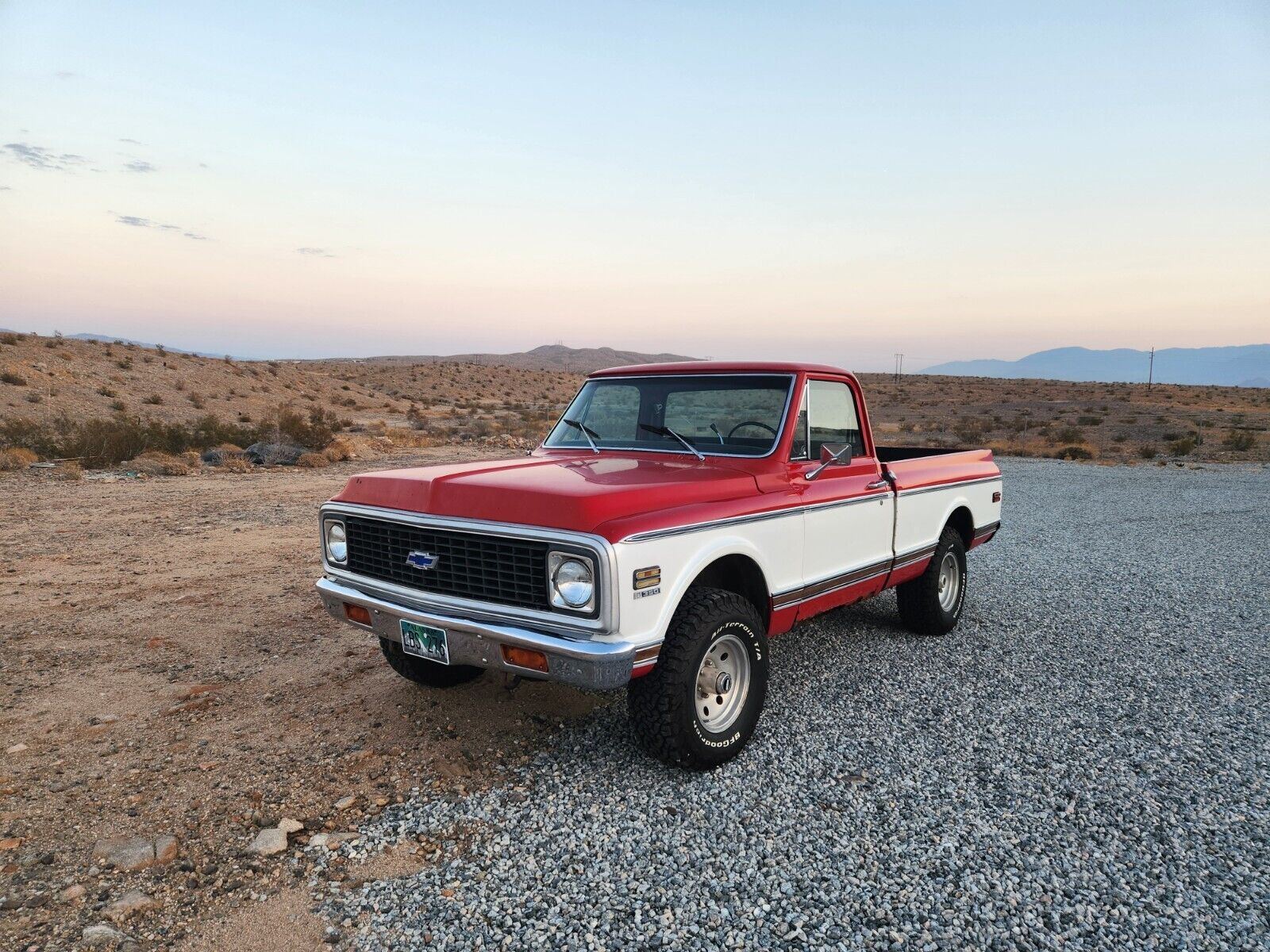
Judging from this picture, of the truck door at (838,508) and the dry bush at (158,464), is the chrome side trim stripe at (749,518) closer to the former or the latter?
the truck door at (838,508)

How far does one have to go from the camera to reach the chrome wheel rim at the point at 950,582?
5965 millimetres

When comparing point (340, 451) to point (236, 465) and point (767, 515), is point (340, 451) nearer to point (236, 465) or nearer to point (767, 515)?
point (236, 465)

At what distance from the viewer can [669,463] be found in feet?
13.8

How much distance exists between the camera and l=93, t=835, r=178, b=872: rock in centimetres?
293

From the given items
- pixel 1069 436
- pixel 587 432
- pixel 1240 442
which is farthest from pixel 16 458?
pixel 1240 442

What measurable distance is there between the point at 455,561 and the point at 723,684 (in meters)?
1.40

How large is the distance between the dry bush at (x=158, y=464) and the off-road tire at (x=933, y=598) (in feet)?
43.8

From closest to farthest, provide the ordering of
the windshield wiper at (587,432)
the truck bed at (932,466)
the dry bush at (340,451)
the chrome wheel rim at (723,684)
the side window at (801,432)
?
the chrome wheel rim at (723,684) < the side window at (801,432) < the windshield wiper at (587,432) < the truck bed at (932,466) < the dry bush at (340,451)

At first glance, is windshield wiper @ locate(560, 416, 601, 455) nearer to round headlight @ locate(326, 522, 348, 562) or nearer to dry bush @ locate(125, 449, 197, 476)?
round headlight @ locate(326, 522, 348, 562)

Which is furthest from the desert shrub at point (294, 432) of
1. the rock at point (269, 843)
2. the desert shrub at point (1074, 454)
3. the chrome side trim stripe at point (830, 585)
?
the desert shrub at point (1074, 454)

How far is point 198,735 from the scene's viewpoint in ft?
13.2

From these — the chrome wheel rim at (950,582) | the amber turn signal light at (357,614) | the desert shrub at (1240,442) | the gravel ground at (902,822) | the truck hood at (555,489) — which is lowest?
the desert shrub at (1240,442)

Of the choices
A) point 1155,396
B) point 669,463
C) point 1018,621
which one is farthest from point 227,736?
point 1155,396

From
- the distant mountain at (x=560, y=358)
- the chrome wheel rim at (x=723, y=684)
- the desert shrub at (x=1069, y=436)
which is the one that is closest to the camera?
the chrome wheel rim at (x=723, y=684)
